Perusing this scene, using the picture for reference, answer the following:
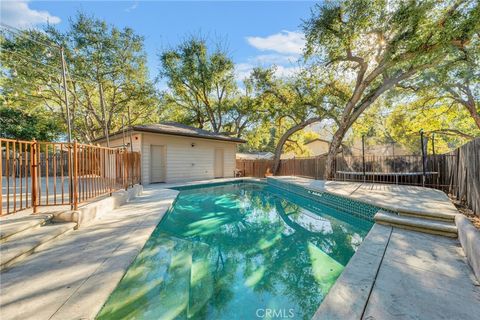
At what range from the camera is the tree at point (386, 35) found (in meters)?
7.79

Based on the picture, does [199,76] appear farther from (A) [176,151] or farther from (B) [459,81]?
(B) [459,81]

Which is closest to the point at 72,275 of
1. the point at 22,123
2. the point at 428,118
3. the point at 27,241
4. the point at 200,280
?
the point at 27,241

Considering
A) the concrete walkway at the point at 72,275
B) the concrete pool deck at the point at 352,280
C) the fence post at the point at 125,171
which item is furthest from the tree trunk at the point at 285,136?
the concrete walkway at the point at 72,275

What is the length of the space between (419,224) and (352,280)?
240 cm

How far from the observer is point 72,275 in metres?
2.32

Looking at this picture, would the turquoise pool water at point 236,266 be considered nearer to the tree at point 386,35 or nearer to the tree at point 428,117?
the tree at point 386,35

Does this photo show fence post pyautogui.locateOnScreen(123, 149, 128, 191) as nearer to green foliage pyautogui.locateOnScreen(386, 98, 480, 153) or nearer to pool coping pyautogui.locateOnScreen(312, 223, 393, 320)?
pool coping pyautogui.locateOnScreen(312, 223, 393, 320)

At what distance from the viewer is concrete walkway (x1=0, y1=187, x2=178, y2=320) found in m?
1.82

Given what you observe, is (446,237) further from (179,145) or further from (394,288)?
(179,145)

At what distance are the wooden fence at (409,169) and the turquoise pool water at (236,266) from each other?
2.48 meters

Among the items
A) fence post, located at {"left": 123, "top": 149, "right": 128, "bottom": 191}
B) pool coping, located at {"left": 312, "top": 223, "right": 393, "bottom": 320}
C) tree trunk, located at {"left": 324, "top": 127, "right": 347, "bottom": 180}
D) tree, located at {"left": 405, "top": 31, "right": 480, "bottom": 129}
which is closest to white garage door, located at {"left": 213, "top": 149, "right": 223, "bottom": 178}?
tree trunk, located at {"left": 324, "top": 127, "right": 347, "bottom": 180}

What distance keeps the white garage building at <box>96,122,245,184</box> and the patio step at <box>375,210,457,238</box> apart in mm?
9376

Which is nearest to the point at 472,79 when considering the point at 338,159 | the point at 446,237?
the point at 338,159

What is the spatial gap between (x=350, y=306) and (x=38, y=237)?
3.95 m
